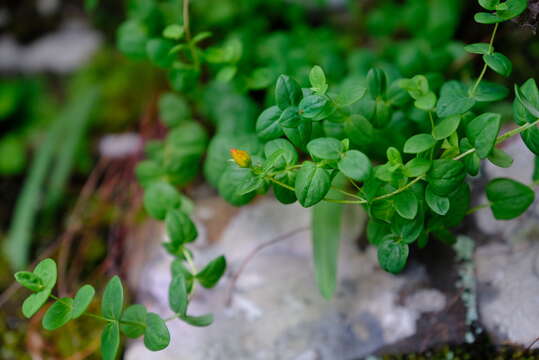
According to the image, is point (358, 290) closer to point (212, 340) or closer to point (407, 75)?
point (212, 340)

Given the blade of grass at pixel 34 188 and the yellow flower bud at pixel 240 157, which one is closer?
the yellow flower bud at pixel 240 157

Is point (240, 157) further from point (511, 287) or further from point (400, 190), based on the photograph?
point (511, 287)

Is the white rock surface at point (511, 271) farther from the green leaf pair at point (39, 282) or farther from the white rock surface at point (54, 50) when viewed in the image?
the white rock surface at point (54, 50)

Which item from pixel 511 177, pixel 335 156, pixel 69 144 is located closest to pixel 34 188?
pixel 69 144

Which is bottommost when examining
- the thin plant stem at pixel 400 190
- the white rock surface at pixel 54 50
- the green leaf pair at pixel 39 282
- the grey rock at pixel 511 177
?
the white rock surface at pixel 54 50

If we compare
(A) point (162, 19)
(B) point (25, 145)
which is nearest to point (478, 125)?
(A) point (162, 19)

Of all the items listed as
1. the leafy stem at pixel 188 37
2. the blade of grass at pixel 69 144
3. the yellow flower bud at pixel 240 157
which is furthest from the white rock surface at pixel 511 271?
the blade of grass at pixel 69 144
